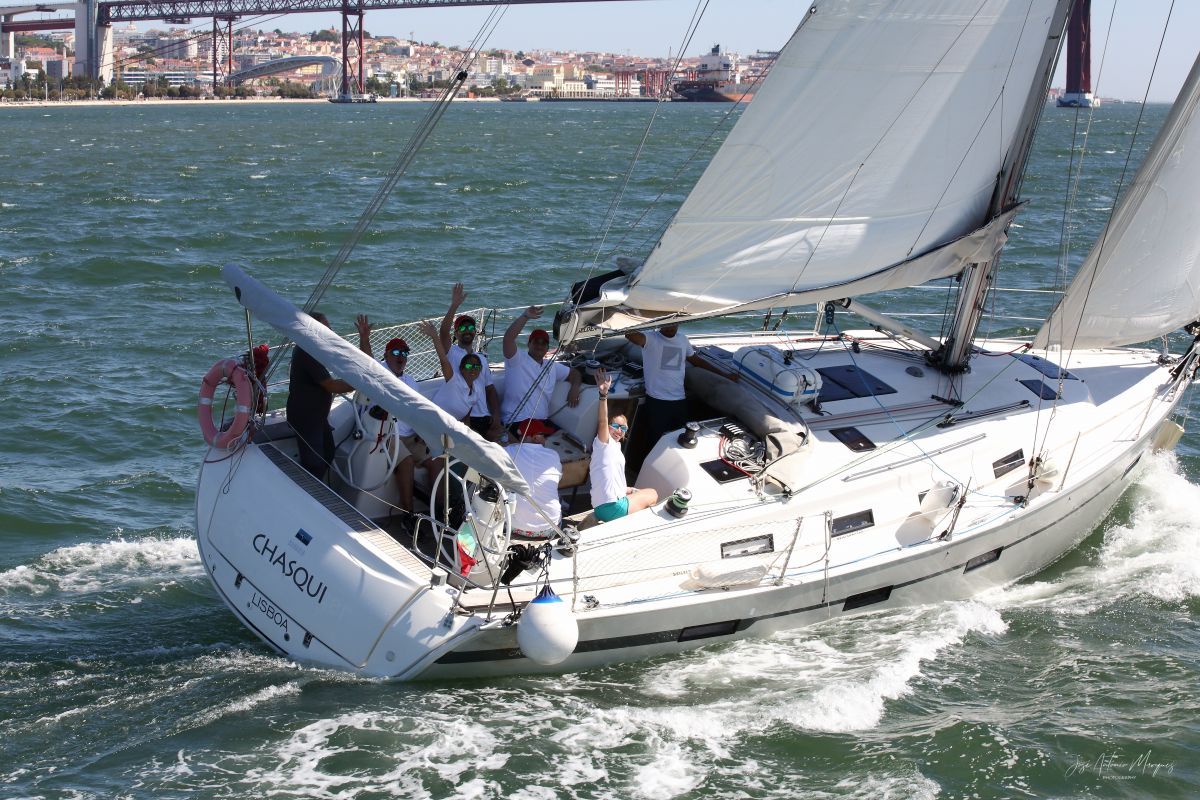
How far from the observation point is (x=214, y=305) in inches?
766

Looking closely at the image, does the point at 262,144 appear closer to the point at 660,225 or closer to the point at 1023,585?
the point at 660,225

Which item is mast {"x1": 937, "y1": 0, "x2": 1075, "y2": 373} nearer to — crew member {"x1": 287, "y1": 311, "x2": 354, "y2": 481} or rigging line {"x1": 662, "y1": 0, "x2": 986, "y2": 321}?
rigging line {"x1": 662, "y1": 0, "x2": 986, "y2": 321}

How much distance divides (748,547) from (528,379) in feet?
7.12

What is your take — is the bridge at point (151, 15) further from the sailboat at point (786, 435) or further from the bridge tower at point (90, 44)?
the sailboat at point (786, 435)

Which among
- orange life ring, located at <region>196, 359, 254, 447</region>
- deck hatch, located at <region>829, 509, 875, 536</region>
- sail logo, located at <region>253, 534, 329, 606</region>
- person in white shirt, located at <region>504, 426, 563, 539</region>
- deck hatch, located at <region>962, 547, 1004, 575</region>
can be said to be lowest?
deck hatch, located at <region>962, 547, 1004, 575</region>

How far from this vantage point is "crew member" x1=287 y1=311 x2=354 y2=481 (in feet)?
27.7

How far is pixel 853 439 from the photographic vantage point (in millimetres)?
9578

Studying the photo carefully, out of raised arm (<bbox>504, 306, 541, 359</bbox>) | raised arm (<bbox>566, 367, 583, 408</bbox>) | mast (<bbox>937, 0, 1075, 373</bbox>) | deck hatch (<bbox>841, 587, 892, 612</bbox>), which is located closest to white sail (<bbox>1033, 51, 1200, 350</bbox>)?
mast (<bbox>937, 0, 1075, 373</bbox>)

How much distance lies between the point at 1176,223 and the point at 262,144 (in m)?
54.2

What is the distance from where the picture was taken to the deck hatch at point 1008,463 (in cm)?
968

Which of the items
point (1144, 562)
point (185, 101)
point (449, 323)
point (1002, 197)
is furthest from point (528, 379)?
point (185, 101)

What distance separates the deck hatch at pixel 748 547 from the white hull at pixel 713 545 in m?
0.02

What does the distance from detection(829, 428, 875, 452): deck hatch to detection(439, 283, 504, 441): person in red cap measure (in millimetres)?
2615

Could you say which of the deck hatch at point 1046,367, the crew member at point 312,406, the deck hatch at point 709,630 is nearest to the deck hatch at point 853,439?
the deck hatch at point 709,630
